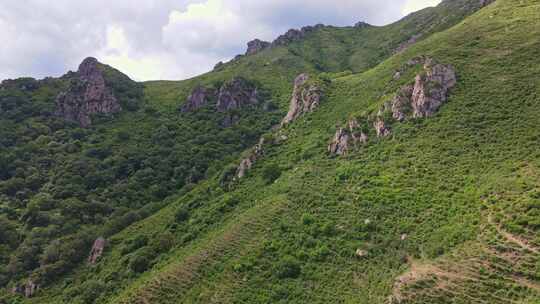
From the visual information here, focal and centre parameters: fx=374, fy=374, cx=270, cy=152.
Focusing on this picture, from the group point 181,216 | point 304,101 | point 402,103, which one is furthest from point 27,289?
point 402,103

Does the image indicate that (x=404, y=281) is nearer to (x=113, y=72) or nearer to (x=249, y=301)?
(x=249, y=301)

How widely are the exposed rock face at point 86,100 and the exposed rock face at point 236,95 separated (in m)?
39.2

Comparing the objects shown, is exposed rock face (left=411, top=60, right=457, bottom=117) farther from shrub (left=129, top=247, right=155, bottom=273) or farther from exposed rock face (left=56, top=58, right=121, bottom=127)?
exposed rock face (left=56, top=58, right=121, bottom=127)

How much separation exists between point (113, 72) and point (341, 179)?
13610cm

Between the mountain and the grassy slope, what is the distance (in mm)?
206

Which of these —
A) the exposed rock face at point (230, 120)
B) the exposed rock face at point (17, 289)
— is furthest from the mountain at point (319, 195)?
the exposed rock face at point (230, 120)

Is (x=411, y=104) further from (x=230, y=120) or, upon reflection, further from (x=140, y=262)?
(x=230, y=120)

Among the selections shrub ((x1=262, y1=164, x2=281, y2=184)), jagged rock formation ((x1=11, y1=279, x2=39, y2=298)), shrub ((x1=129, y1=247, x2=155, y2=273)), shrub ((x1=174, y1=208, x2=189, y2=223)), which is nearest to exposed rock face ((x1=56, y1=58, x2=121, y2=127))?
jagged rock formation ((x1=11, y1=279, x2=39, y2=298))

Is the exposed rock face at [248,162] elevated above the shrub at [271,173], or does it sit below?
above

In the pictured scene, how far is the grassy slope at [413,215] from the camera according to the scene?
1356 inches

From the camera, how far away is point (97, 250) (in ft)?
226

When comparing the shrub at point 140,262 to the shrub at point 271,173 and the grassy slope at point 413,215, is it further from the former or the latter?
the shrub at point 271,173

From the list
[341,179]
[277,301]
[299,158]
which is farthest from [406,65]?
[277,301]

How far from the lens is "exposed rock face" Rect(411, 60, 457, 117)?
59938 millimetres
